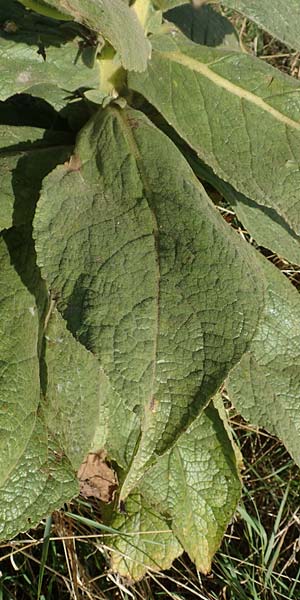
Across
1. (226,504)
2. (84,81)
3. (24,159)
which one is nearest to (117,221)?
(24,159)

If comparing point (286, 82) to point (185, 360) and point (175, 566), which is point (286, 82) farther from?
point (175, 566)

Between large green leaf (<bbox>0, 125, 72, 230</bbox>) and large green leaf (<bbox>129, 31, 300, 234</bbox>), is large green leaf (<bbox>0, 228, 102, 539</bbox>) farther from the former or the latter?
large green leaf (<bbox>129, 31, 300, 234</bbox>)

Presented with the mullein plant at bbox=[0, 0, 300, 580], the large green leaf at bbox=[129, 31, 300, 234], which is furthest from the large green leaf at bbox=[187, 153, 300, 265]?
the large green leaf at bbox=[129, 31, 300, 234]

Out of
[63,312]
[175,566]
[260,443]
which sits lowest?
[175,566]

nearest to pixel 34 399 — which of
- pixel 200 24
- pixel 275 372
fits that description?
pixel 275 372

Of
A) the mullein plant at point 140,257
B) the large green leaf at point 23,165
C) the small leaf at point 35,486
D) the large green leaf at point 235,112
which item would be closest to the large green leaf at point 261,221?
the mullein plant at point 140,257

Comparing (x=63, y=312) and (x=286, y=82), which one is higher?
(x=286, y=82)

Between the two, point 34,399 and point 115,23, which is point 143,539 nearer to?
point 34,399
